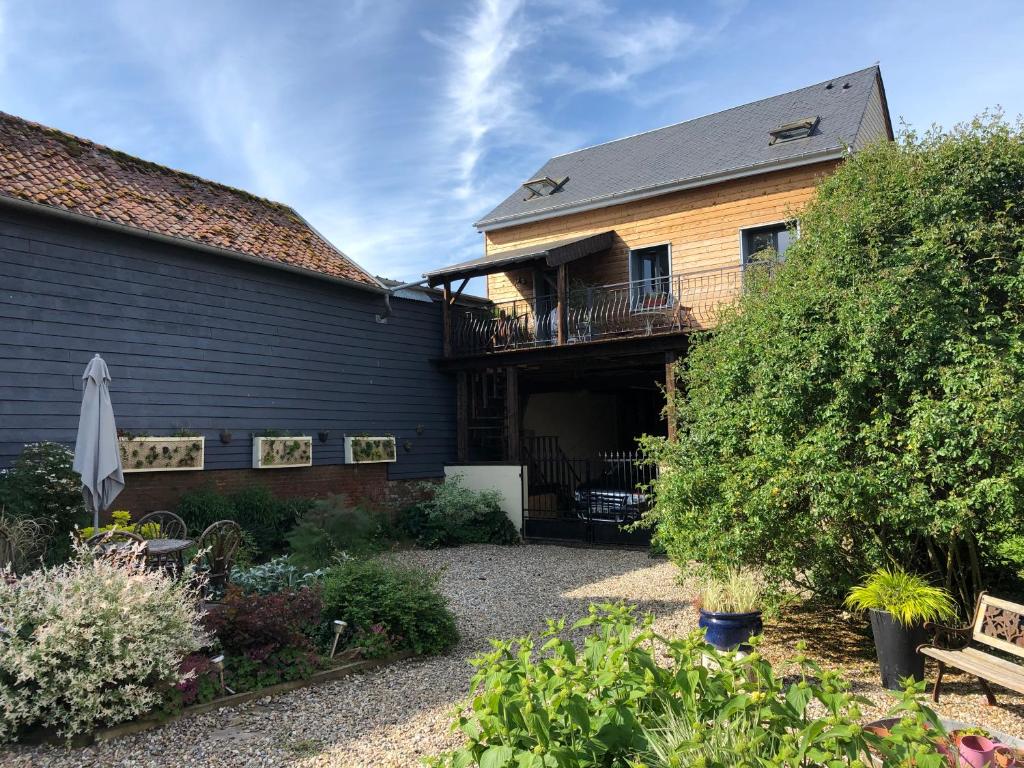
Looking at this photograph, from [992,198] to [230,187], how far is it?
1172 centimetres

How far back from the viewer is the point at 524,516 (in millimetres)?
12773

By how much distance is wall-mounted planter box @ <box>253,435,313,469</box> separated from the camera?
1091cm

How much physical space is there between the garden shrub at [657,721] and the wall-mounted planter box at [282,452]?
8954 mm

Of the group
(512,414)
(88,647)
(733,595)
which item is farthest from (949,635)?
(512,414)

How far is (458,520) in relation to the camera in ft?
40.1

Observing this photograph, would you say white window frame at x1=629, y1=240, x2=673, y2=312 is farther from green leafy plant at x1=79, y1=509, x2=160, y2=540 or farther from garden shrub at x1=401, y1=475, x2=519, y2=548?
green leafy plant at x1=79, y1=509, x2=160, y2=540

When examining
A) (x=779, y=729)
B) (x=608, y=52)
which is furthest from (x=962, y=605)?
(x=608, y=52)

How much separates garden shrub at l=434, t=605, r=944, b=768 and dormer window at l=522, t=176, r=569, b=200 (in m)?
14.4

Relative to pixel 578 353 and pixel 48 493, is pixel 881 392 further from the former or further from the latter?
pixel 48 493

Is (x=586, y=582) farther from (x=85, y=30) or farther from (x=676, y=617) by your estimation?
(x=85, y=30)

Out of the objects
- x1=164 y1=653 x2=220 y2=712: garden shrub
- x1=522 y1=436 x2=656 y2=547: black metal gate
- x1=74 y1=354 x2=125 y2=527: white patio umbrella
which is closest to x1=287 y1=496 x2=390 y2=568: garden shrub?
x1=74 y1=354 x2=125 y2=527: white patio umbrella

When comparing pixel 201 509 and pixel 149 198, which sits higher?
pixel 149 198

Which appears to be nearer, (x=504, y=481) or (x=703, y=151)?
(x=504, y=481)

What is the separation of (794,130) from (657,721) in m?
13.2
